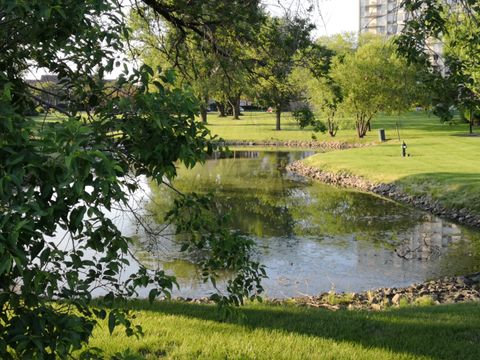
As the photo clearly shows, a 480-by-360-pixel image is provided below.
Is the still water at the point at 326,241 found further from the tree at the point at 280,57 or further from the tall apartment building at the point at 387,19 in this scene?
the tall apartment building at the point at 387,19

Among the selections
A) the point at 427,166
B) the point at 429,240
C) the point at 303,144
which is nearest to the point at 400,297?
the point at 429,240

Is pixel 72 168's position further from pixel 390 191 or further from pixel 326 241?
pixel 390 191

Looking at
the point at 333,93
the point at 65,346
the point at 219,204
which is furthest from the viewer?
the point at 219,204

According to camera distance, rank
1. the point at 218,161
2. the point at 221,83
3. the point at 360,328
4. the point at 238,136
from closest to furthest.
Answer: the point at 360,328 < the point at 221,83 < the point at 218,161 < the point at 238,136

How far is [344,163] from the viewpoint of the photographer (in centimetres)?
3366

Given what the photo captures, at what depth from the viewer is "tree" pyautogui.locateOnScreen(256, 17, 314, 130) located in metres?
7.65

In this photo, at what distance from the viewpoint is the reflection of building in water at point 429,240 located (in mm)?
15508

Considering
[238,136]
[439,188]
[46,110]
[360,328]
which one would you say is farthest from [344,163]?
[46,110]

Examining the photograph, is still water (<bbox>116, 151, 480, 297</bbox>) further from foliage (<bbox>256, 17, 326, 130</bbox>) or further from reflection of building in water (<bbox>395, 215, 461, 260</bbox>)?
foliage (<bbox>256, 17, 326, 130</bbox>)

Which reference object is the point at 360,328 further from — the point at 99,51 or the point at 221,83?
the point at 99,51

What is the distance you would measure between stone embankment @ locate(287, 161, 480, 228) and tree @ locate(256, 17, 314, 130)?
1360cm

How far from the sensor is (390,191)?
25.9 meters

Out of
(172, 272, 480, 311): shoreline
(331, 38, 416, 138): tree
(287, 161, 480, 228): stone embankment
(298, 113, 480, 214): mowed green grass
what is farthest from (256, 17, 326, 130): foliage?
(331, 38, 416, 138): tree

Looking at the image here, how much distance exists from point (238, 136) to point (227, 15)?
1929 inches
